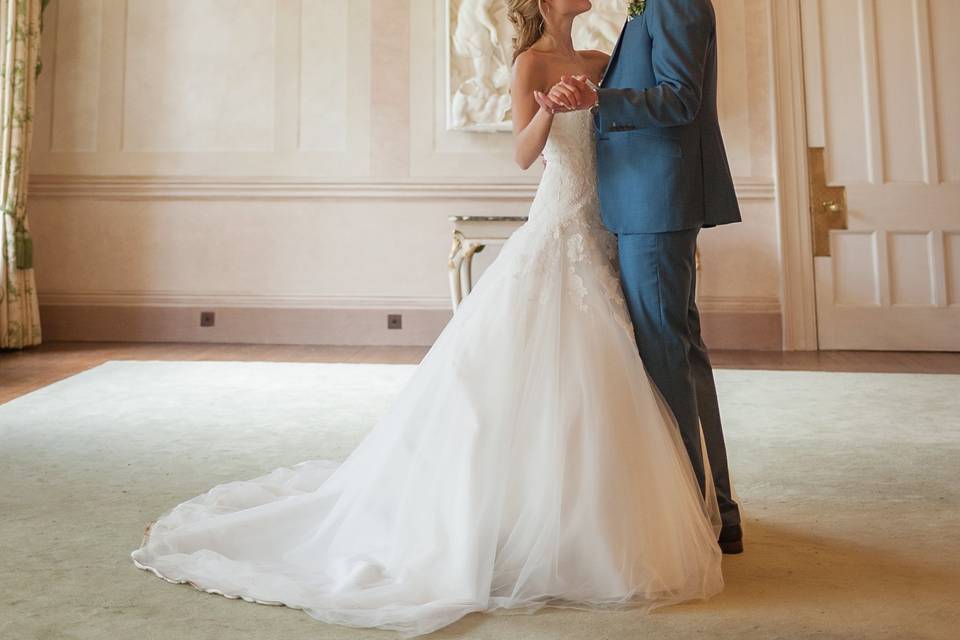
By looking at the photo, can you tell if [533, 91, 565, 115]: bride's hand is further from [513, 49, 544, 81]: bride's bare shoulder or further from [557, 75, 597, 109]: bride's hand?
[513, 49, 544, 81]: bride's bare shoulder

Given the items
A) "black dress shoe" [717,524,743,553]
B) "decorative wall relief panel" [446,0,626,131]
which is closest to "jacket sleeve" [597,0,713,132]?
"black dress shoe" [717,524,743,553]

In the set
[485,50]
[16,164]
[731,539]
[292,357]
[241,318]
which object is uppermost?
[485,50]

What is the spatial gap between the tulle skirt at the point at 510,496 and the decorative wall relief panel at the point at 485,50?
3830mm

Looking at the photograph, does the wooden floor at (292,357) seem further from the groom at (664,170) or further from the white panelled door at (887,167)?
the groom at (664,170)

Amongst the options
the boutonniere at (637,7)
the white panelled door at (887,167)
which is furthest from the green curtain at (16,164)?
the white panelled door at (887,167)

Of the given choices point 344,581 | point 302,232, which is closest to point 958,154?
point 302,232

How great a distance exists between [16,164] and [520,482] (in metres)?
5.06

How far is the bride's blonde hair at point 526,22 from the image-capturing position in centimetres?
198

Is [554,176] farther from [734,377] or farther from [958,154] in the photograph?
[958,154]

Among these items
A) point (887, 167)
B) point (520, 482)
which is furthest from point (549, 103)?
point (887, 167)

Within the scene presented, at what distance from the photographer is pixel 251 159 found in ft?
19.0

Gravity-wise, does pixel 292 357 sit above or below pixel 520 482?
above

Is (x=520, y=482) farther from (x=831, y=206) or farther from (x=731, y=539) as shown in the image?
(x=831, y=206)

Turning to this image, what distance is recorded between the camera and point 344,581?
161 cm
